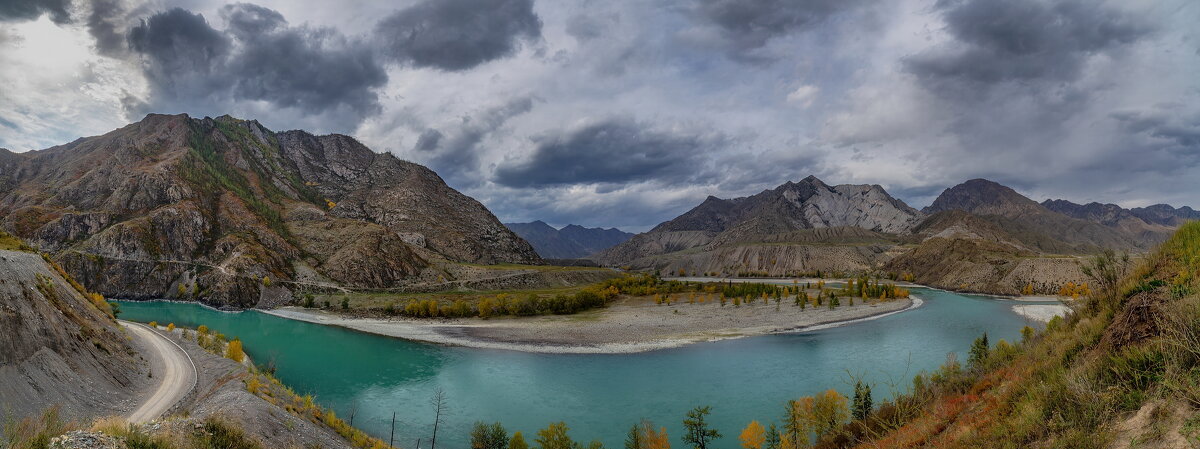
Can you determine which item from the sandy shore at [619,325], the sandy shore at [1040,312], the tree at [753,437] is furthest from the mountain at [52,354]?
the sandy shore at [1040,312]

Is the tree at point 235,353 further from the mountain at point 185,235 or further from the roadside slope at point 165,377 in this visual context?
the mountain at point 185,235

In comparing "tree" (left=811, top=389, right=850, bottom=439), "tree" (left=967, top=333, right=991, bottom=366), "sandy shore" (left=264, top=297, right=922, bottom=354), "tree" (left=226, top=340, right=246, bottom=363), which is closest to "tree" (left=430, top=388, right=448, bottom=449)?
"tree" (left=226, top=340, right=246, bottom=363)

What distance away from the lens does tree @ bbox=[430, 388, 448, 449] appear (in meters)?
34.9

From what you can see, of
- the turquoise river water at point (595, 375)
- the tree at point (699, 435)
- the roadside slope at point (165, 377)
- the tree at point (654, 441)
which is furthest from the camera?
the turquoise river water at point (595, 375)

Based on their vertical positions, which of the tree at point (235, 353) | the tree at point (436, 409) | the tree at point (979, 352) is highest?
the tree at point (979, 352)

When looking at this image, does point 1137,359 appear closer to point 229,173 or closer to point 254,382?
point 254,382

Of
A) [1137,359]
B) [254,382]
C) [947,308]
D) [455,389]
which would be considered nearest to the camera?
[1137,359]

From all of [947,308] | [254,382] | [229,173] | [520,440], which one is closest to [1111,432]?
[520,440]

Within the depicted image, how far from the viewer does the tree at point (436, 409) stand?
114ft

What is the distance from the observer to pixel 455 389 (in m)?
49.4

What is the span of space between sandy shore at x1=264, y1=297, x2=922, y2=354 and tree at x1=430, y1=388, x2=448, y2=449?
2138 cm

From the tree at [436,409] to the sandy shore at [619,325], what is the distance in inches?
842

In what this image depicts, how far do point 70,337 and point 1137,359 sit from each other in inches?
1852

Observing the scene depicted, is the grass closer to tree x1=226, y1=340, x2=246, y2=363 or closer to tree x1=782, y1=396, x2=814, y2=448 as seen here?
tree x1=782, y1=396, x2=814, y2=448
